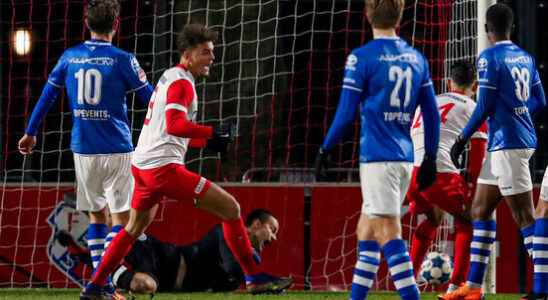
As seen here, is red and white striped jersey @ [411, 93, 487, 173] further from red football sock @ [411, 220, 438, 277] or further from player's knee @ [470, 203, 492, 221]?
player's knee @ [470, 203, 492, 221]

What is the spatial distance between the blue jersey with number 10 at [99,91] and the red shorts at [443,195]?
2000 millimetres

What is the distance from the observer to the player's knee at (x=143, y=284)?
332 inches

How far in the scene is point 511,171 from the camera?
7.89m

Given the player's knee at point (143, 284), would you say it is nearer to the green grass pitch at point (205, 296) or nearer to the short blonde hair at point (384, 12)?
the green grass pitch at point (205, 296)

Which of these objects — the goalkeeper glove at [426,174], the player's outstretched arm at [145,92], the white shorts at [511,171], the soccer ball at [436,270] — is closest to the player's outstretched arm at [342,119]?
the goalkeeper glove at [426,174]

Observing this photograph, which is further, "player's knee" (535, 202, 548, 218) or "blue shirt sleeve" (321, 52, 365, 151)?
"player's knee" (535, 202, 548, 218)

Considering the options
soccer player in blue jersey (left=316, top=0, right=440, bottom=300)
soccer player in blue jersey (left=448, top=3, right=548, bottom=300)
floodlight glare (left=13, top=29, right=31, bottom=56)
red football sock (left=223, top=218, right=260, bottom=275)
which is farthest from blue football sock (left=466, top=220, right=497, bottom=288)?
floodlight glare (left=13, top=29, right=31, bottom=56)

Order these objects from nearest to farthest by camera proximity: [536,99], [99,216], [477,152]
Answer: [536,99] → [99,216] → [477,152]

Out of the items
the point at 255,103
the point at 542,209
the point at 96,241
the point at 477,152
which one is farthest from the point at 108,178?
the point at 255,103

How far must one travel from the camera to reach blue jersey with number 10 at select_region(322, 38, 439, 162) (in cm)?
652

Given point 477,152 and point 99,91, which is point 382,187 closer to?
point 99,91

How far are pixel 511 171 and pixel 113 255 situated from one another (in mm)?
2437

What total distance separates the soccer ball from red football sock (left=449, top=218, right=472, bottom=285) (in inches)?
31.6

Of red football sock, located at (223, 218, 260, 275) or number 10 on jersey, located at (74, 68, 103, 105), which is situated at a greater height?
number 10 on jersey, located at (74, 68, 103, 105)
